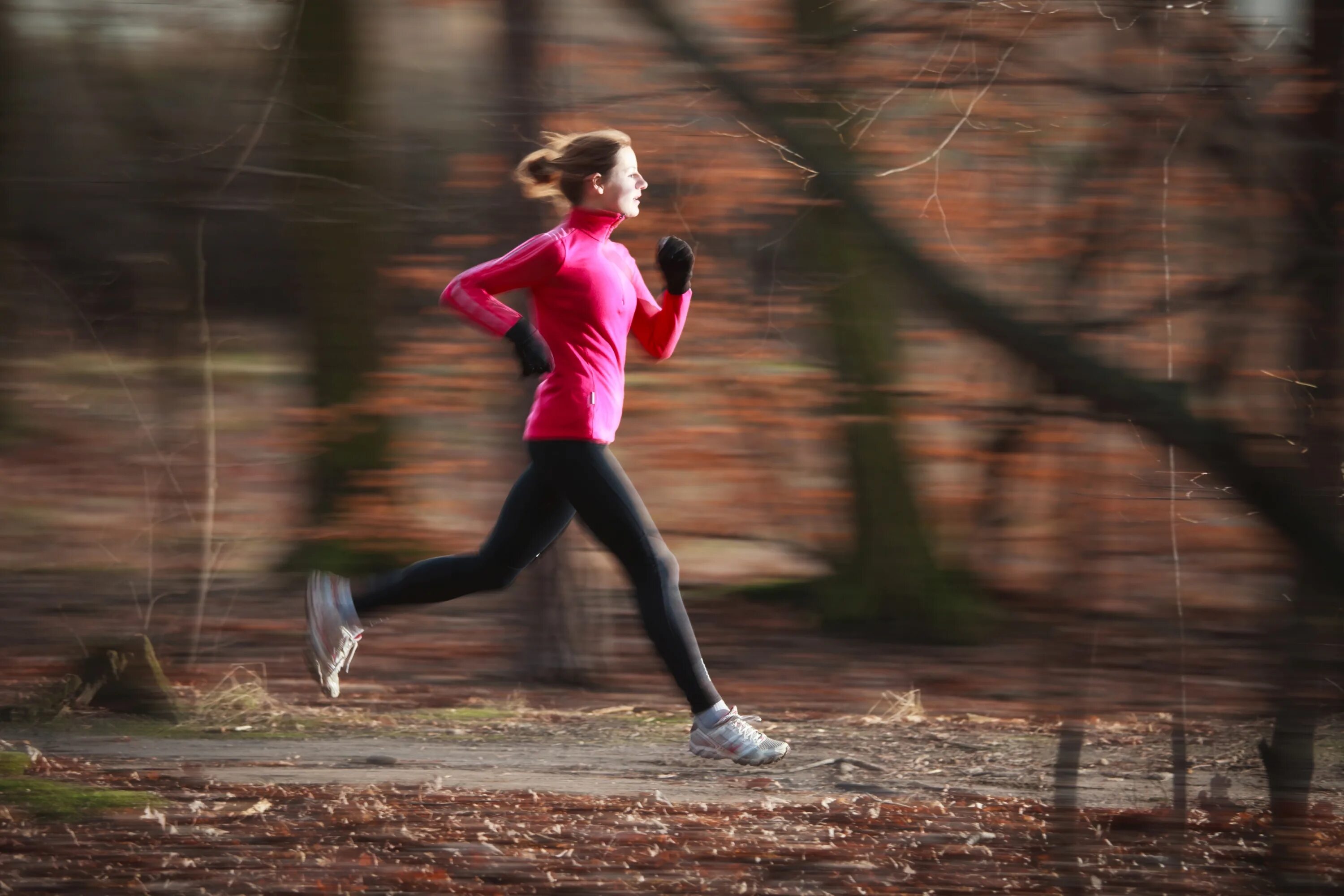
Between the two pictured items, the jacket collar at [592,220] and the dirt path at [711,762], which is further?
the dirt path at [711,762]

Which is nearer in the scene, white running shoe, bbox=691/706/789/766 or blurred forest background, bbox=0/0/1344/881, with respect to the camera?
white running shoe, bbox=691/706/789/766

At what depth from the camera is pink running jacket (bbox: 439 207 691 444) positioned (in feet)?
13.6

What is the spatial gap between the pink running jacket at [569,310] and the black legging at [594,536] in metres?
0.09

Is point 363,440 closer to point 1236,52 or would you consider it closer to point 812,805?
point 812,805

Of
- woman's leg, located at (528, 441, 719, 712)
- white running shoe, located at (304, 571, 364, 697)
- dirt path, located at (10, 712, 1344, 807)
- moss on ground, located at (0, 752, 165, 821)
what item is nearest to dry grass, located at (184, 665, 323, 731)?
dirt path, located at (10, 712, 1344, 807)

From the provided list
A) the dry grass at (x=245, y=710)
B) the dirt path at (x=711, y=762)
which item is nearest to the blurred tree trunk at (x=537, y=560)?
the dirt path at (x=711, y=762)

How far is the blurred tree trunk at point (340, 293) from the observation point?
25.0 ft

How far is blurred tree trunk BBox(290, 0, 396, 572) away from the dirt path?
1896 mm

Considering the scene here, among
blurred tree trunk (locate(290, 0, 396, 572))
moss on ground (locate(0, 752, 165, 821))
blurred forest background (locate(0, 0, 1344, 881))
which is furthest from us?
blurred tree trunk (locate(290, 0, 396, 572))

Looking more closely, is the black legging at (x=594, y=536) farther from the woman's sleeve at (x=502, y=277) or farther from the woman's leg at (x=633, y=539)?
the woman's sleeve at (x=502, y=277)

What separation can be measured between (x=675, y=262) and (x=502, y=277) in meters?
0.52

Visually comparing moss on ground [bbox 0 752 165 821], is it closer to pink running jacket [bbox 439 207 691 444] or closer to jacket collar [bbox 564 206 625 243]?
Answer: pink running jacket [bbox 439 207 691 444]

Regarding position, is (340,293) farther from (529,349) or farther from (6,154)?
(529,349)

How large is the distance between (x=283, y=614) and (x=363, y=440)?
1348mm
